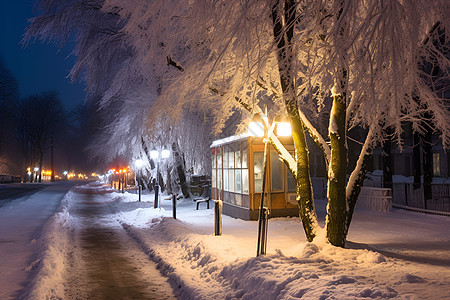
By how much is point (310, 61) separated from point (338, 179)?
8.05 feet

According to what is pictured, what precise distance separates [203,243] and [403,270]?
14.9 ft

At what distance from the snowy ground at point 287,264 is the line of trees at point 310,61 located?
116 cm

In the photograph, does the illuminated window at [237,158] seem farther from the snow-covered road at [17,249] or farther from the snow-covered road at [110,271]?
the snow-covered road at [17,249]

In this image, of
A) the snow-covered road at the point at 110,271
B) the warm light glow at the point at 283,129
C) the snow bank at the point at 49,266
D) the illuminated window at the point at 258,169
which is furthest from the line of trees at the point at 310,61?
the illuminated window at the point at 258,169

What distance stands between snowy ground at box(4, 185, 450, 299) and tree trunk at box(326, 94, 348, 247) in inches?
14.1

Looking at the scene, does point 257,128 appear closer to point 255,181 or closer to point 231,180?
point 255,181

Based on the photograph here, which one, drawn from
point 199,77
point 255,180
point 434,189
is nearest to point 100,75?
point 255,180

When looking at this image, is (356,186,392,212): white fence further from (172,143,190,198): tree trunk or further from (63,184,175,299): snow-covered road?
(63,184,175,299): snow-covered road

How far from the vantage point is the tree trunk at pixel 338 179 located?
8.22m

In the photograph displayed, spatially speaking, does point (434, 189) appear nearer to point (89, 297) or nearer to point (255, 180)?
point (255, 180)

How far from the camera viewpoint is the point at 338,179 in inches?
323

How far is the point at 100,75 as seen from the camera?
2020 centimetres

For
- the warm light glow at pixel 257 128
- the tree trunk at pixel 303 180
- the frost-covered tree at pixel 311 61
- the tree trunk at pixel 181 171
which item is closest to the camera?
the frost-covered tree at pixel 311 61

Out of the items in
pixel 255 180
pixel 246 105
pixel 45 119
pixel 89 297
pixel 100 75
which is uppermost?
pixel 45 119
